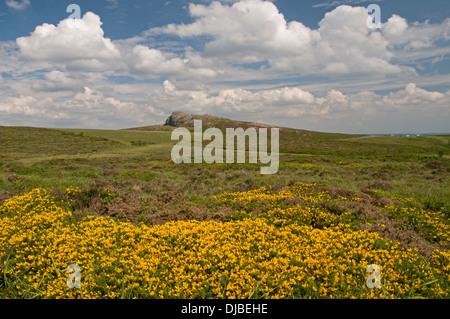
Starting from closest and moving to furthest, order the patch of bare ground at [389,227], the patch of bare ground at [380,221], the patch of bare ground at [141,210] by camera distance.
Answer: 1. the patch of bare ground at [389,227]
2. the patch of bare ground at [380,221]
3. the patch of bare ground at [141,210]

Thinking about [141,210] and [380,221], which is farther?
[141,210]

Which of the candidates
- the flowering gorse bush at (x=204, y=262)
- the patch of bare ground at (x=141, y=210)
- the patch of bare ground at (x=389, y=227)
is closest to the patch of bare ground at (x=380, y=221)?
the patch of bare ground at (x=389, y=227)

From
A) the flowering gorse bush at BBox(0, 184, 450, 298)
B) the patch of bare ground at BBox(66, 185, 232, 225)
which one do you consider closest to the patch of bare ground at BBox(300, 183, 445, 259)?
the flowering gorse bush at BBox(0, 184, 450, 298)

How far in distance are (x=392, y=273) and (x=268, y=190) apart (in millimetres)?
9709

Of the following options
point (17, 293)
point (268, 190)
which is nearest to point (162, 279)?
point (17, 293)

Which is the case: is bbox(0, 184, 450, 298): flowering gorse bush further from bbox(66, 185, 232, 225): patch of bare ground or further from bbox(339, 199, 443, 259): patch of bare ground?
bbox(66, 185, 232, 225): patch of bare ground

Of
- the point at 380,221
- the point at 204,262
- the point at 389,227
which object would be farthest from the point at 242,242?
the point at 380,221

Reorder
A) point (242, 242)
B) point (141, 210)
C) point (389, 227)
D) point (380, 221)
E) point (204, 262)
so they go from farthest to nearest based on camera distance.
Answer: point (141, 210) → point (380, 221) → point (389, 227) → point (242, 242) → point (204, 262)

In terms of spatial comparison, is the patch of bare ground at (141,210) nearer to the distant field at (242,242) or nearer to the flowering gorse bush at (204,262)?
the distant field at (242,242)

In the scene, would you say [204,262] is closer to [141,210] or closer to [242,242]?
[242,242]
